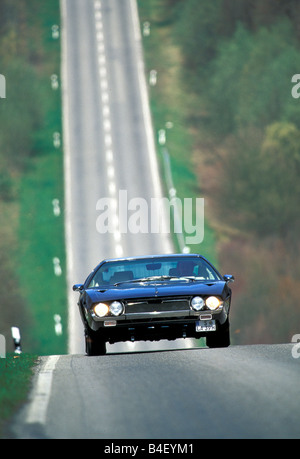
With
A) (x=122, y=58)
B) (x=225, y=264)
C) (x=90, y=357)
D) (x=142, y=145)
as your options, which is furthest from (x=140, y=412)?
(x=122, y=58)

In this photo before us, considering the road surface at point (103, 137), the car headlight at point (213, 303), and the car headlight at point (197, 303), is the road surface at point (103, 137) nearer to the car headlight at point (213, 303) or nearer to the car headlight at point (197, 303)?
the car headlight at point (213, 303)

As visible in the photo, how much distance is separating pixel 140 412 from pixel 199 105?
2970 inches

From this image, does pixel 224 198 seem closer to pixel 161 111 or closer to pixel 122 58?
pixel 161 111

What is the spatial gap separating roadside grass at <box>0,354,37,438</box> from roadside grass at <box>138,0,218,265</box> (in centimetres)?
4213

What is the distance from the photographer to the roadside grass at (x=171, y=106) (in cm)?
6856

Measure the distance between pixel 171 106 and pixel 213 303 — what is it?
66.8 metres

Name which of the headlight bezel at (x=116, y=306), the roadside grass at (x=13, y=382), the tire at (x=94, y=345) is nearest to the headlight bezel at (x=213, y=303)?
the headlight bezel at (x=116, y=306)

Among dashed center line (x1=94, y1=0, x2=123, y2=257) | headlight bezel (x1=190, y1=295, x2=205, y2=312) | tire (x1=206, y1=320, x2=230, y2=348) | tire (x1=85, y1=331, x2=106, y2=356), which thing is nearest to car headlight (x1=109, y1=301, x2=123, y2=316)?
tire (x1=85, y1=331, x2=106, y2=356)

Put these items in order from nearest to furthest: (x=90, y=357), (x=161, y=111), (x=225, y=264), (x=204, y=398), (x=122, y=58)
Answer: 1. (x=204, y=398)
2. (x=90, y=357)
3. (x=225, y=264)
4. (x=161, y=111)
5. (x=122, y=58)

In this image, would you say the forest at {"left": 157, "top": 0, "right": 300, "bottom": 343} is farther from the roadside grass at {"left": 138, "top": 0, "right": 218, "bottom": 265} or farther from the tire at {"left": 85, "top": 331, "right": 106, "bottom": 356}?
the tire at {"left": 85, "top": 331, "right": 106, "bottom": 356}

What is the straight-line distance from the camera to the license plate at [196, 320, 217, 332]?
16094mm

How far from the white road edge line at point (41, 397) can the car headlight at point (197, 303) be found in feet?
6.94

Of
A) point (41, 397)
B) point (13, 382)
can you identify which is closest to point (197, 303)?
point (13, 382)

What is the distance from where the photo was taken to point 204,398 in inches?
420
